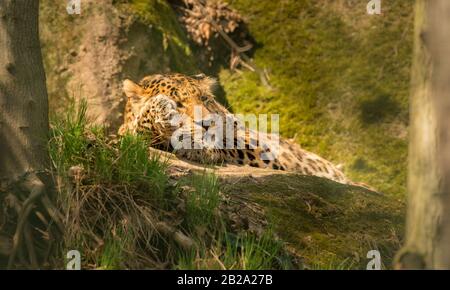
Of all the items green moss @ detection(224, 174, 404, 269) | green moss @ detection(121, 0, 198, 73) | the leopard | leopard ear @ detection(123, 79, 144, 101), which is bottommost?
green moss @ detection(224, 174, 404, 269)

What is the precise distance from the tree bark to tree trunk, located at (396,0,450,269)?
2741 mm

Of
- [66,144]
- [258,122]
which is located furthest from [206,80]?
[66,144]

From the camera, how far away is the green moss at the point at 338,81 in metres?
10.8

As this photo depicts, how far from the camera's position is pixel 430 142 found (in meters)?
4.55

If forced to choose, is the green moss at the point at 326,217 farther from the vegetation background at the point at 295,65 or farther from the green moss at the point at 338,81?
the green moss at the point at 338,81

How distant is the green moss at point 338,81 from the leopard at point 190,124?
110cm

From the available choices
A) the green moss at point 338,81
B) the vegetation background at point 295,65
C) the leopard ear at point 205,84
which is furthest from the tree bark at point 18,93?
the green moss at point 338,81

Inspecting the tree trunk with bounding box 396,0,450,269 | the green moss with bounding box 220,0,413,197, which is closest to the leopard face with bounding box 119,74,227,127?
the green moss with bounding box 220,0,413,197

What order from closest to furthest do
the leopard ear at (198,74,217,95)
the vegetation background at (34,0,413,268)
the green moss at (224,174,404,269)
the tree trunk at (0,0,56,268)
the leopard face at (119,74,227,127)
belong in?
the tree trunk at (0,0,56,268) < the green moss at (224,174,404,269) < the leopard face at (119,74,227,127) < the leopard ear at (198,74,217,95) < the vegetation background at (34,0,413,268)

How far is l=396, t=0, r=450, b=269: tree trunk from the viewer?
175 inches

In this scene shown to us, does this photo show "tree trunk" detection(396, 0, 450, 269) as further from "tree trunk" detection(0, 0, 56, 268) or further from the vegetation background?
the vegetation background

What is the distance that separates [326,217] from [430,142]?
2566mm

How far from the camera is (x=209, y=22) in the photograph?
444 inches

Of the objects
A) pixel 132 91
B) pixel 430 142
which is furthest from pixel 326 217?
pixel 132 91
